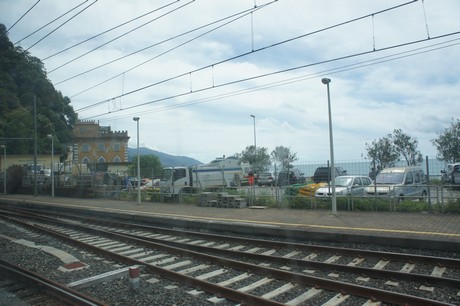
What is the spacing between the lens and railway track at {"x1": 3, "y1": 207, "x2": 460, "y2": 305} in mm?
6094

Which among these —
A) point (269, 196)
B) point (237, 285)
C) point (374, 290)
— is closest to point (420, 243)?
point (374, 290)

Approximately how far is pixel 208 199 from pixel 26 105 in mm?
56208

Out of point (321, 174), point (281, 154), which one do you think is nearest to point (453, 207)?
point (321, 174)

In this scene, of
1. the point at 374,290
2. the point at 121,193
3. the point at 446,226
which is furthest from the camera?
the point at 121,193

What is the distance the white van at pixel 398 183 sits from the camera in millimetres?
15312

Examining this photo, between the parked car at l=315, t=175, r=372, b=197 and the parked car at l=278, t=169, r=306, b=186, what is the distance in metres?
1.54

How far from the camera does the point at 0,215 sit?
2027 centimetres

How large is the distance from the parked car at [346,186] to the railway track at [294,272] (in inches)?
296

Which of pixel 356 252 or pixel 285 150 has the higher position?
pixel 285 150

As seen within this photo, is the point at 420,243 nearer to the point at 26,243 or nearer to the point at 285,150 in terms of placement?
the point at 26,243

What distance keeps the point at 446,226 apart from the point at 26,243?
13.0 m

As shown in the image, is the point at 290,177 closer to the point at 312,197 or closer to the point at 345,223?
the point at 312,197

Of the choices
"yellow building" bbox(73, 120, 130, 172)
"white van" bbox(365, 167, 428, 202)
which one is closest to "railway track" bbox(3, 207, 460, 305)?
"white van" bbox(365, 167, 428, 202)

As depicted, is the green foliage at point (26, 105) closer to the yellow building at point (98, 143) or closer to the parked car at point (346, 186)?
the yellow building at point (98, 143)
